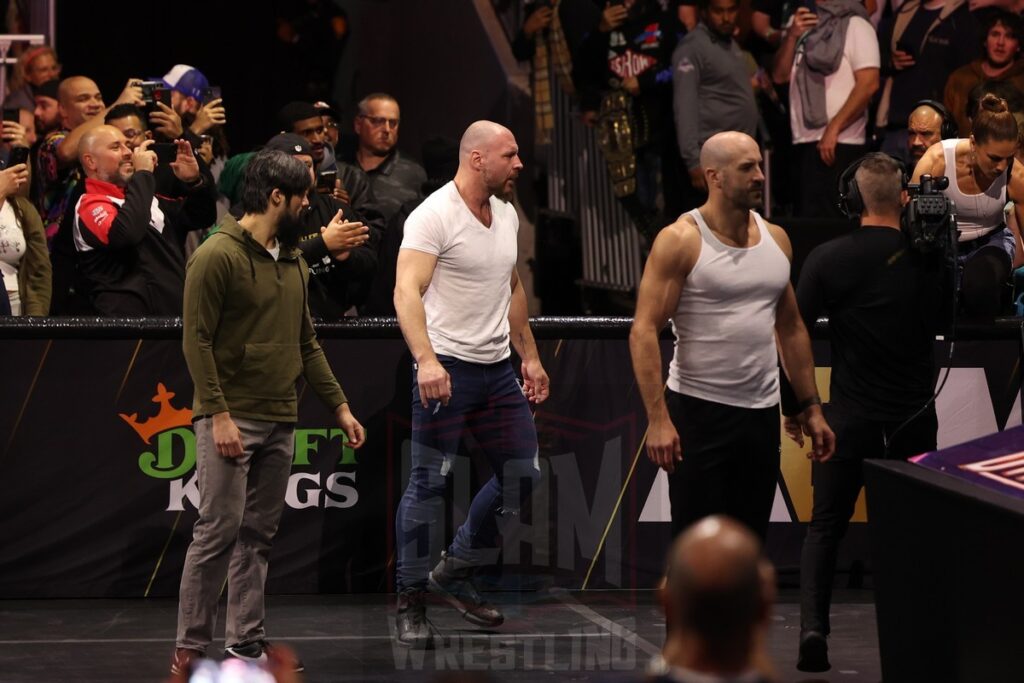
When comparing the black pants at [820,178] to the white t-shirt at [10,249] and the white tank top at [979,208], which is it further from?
the white t-shirt at [10,249]

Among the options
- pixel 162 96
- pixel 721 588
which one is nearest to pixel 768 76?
pixel 162 96

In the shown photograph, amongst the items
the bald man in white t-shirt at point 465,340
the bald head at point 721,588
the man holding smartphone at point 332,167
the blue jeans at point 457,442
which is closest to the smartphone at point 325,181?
the man holding smartphone at point 332,167

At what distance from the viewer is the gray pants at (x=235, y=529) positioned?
551cm

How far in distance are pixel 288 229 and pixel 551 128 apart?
5.58 metres

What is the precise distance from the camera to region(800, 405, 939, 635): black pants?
587cm

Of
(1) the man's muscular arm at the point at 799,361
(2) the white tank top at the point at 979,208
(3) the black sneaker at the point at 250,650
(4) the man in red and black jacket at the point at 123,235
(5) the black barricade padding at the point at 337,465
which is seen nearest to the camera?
(1) the man's muscular arm at the point at 799,361

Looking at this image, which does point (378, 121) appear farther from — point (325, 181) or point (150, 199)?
point (150, 199)

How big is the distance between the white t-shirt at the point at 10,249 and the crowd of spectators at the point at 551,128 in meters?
0.01

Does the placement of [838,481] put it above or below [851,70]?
below

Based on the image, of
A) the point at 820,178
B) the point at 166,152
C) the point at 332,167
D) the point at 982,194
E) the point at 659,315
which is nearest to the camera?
the point at 659,315

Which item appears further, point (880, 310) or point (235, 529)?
point (880, 310)

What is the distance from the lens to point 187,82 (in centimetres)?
943

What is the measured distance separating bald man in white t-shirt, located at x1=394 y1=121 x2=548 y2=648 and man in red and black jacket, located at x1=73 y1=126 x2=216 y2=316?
6.10 ft

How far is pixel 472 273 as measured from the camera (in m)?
6.38
